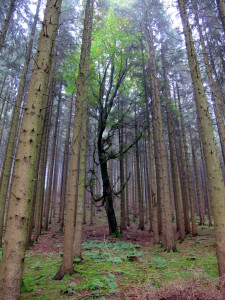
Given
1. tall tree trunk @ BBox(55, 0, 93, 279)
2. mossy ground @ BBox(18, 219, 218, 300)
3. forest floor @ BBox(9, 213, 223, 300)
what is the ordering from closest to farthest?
1. forest floor @ BBox(9, 213, 223, 300)
2. mossy ground @ BBox(18, 219, 218, 300)
3. tall tree trunk @ BBox(55, 0, 93, 279)

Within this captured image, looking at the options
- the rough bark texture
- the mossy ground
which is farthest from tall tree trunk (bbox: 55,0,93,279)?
the rough bark texture

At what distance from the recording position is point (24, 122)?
11.2ft

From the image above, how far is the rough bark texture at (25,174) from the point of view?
291 cm

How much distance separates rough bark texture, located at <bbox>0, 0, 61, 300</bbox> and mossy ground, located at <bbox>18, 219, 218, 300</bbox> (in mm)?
1213

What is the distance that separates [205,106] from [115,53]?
7.44 m

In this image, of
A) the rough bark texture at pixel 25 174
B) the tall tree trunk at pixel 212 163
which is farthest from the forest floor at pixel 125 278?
the rough bark texture at pixel 25 174

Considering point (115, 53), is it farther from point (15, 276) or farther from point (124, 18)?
point (15, 276)

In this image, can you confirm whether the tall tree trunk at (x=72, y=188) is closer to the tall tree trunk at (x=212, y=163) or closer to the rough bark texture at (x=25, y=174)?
the rough bark texture at (x=25, y=174)

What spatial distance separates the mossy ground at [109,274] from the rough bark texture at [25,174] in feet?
3.98

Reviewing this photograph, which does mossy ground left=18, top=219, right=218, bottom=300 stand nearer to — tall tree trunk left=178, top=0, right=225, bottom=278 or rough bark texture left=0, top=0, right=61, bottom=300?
tall tree trunk left=178, top=0, right=225, bottom=278

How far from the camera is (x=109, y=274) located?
5.18m

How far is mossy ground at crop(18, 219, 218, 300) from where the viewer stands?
400cm

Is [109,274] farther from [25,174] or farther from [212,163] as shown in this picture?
[212,163]

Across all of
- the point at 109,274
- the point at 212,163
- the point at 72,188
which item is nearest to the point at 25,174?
the point at 72,188
